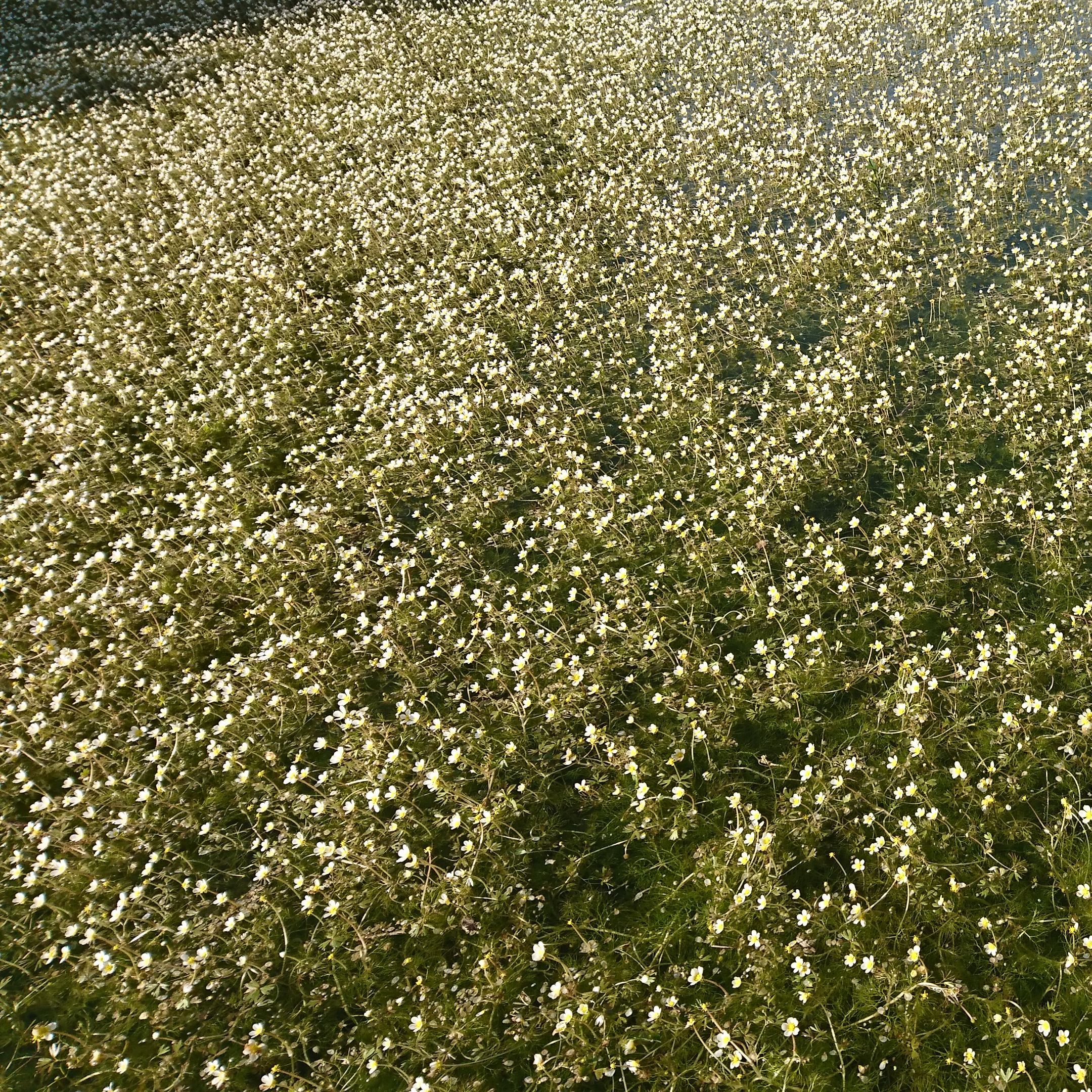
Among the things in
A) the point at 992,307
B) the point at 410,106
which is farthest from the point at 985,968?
the point at 410,106

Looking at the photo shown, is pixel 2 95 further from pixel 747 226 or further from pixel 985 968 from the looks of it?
pixel 985 968

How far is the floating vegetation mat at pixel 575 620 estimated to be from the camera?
3926mm

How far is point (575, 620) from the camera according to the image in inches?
227

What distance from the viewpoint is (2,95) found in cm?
1800

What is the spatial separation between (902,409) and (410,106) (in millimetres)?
12757

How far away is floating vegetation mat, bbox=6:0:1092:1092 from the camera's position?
3926mm

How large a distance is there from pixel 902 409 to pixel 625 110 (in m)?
9.64

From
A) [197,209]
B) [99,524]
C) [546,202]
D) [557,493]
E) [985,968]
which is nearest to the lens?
[985,968]

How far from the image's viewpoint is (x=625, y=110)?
13.4 metres

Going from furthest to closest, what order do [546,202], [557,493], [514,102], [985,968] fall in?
[514,102], [546,202], [557,493], [985,968]

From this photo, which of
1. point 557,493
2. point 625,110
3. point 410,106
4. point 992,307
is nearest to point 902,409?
point 992,307

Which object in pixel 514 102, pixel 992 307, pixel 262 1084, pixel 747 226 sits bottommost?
pixel 262 1084

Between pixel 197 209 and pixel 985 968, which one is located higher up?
pixel 197 209

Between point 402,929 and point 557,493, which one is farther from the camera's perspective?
point 557,493
